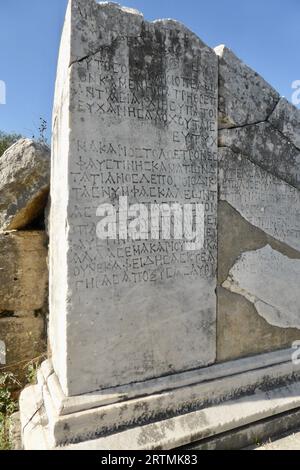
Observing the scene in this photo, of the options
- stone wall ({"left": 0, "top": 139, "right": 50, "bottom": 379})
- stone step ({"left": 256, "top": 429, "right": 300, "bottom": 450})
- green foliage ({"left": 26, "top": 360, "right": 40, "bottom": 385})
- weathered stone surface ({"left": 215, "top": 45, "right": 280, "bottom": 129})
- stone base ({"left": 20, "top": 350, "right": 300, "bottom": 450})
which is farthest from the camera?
stone wall ({"left": 0, "top": 139, "right": 50, "bottom": 379})

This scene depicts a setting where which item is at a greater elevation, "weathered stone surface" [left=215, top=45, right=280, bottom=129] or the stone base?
"weathered stone surface" [left=215, top=45, right=280, bottom=129]

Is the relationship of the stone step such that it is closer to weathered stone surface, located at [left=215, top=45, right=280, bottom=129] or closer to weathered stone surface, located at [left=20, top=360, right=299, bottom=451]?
weathered stone surface, located at [left=20, top=360, right=299, bottom=451]

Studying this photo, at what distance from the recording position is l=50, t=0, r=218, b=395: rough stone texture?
6.17ft

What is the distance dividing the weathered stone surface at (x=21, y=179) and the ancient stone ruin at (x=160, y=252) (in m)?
0.43

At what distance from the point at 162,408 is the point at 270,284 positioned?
48.3 inches

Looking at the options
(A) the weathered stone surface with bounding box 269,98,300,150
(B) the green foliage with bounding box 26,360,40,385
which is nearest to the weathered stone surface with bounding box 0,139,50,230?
(B) the green foliage with bounding box 26,360,40,385

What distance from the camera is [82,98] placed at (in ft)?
6.14

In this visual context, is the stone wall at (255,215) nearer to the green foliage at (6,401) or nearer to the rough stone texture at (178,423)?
the rough stone texture at (178,423)

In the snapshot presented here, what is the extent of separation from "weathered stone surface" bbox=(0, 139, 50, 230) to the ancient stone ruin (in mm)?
427

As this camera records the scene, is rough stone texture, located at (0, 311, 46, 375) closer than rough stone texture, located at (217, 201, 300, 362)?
No

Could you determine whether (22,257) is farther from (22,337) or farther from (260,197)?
(260,197)

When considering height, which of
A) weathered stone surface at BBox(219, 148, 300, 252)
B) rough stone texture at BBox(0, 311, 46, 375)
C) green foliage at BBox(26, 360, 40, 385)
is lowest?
green foliage at BBox(26, 360, 40, 385)

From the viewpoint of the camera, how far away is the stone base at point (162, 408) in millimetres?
1813

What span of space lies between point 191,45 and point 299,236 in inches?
65.8
